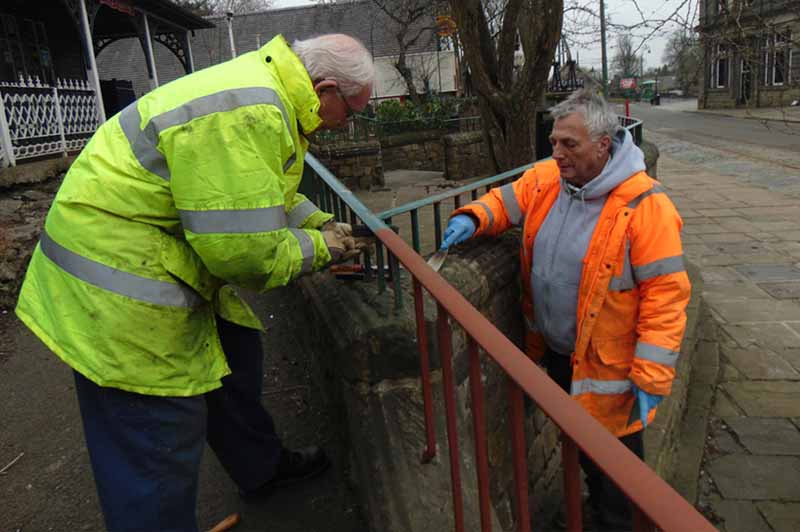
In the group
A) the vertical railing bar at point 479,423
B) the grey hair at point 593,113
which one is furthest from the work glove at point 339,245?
the grey hair at point 593,113

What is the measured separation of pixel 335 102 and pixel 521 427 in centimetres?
112

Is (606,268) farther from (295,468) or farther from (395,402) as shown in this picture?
(295,468)

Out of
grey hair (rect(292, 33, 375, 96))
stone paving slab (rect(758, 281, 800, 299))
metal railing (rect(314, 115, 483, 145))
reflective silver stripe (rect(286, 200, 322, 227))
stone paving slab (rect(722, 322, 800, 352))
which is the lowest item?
stone paving slab (rect(722, 322, 800, 352))

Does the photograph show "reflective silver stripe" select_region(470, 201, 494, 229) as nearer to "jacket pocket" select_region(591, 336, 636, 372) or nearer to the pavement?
"jacket pocket" select_region(591, 336, 636, 372)

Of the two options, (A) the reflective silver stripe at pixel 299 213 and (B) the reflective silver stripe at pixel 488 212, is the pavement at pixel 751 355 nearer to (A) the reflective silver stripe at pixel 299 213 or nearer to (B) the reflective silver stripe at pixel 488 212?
(B) the reflective silver stripe at pixel 488 212

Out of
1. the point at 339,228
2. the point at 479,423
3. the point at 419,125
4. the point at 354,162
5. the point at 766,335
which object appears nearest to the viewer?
the point at 479,423

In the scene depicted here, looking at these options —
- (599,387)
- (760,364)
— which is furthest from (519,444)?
(760,364)

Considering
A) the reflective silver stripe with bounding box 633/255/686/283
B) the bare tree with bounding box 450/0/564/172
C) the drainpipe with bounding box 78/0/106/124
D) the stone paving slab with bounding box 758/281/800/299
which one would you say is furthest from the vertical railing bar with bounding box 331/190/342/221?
the drainpipe with bounding box 78/0/106/124

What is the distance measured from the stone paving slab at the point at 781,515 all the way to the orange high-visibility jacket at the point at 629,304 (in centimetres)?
120

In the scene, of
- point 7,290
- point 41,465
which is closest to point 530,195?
point 41,465

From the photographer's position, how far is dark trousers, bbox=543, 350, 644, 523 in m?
2.65

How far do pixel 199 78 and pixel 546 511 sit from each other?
2.60 m

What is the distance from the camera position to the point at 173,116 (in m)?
1.50

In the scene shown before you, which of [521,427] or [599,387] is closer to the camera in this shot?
[521,427]
